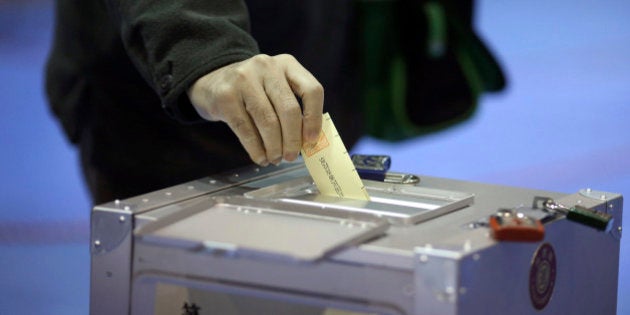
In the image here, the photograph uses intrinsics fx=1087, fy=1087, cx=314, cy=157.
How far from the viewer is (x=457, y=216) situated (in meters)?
1.21

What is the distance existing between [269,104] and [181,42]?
0.17 metres

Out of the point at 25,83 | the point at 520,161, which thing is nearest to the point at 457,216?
the point at 520,161

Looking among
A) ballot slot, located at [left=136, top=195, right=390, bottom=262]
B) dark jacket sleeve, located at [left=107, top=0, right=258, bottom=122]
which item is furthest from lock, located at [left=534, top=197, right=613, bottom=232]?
dark jacket sleeve, located at [left=107, top=0, right=258, bottom=122]

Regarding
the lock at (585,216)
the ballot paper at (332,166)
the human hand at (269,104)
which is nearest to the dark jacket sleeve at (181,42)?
the human hand at (269,104)

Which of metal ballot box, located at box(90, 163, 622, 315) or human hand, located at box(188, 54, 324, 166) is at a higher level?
human hand, located at box(188, 54, 324, 166)

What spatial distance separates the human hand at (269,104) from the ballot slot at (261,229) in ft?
0.28

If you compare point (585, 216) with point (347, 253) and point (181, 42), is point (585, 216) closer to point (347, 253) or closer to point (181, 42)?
point (347, 253)

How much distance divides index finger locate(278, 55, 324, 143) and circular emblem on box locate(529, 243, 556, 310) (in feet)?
0.97

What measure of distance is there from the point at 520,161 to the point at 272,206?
2157 mm

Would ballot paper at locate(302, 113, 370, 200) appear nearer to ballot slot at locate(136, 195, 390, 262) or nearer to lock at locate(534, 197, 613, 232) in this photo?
ballot slot at locate(136, 195, 390, 262)

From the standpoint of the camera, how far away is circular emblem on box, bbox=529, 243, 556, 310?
114 cm

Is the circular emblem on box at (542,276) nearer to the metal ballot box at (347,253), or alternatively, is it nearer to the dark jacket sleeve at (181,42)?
the metal ballot box at (347,253)

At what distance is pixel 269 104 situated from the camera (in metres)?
1.26

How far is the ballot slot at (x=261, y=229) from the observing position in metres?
1.04
